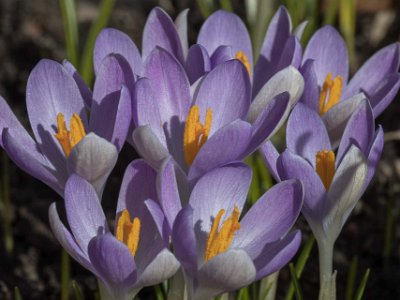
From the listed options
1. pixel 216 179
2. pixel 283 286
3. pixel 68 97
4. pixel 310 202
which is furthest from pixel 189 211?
pixel 283 286

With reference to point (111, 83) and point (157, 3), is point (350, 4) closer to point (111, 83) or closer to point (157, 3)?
point (157, 3)

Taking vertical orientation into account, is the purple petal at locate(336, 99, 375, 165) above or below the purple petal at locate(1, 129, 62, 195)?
below

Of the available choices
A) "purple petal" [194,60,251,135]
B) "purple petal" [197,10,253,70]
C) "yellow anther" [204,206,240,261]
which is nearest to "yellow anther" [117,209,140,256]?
"yellow anther" [204,206,240,261]

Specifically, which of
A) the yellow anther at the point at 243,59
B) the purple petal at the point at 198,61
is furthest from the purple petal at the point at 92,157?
the yellow anther at the point at 243,59

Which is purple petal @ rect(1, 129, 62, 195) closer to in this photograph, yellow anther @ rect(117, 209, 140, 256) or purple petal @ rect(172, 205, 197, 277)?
yellow anther @ rect(117, 209, 140, 256)

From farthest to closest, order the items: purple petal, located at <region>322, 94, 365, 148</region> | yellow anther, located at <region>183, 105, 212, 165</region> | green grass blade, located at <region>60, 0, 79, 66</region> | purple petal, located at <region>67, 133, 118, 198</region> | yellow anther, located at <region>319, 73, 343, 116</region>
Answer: green grass blade, located at <region>60, 0, 79, 66</region> → yellow anther, located at <region>319, 73, 343, 116</region> → purple petal, located at <region>322, 94, 365, 148</region> → yellow anther, located at <region>183, 105, 212, 165</region> → purple petal, located at <region>67, 133, 118, 198</region>

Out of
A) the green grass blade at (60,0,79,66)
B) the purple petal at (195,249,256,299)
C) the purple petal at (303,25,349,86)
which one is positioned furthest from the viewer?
the green grass blade at (60,0,79,66)

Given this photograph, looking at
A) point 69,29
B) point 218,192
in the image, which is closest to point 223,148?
point 218,192
